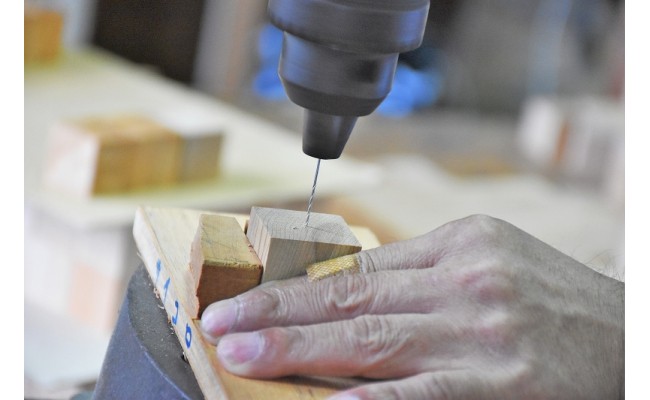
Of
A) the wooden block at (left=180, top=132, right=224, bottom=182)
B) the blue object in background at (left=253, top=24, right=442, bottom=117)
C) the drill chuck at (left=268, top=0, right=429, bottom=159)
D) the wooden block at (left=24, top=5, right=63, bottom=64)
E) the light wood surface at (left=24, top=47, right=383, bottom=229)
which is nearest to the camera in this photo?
the drill chuck at (left=268, top=0, right=429, bottom=159)

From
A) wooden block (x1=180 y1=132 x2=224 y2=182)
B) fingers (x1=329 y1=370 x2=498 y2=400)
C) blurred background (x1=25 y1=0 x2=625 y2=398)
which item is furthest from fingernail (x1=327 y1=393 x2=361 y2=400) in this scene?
wooden block (x1=180 y1=132 x2=224 y2=182)

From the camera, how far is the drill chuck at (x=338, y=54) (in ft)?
2.65

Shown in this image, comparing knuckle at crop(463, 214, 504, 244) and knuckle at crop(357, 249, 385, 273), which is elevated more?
knuckle at crop(463, 214, 504, 244)

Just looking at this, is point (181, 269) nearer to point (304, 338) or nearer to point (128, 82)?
point (304, 338)

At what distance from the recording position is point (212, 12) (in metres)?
4.13

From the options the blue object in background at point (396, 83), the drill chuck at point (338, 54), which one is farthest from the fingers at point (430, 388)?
the blue object in background at point (396, 83)

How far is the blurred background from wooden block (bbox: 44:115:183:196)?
4 centimetres

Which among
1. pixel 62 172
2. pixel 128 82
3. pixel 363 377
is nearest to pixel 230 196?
pixel 62 172

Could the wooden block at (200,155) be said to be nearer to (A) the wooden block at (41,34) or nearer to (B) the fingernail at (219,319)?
(A) the wooden block at (41,34)

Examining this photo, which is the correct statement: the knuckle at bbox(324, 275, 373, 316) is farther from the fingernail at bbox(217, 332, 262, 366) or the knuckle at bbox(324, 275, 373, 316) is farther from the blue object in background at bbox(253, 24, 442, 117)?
the blue object in background at bbox(253, 24, 442, 117)

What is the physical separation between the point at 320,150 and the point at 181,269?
197mm

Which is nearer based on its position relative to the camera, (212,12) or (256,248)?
(256,248)

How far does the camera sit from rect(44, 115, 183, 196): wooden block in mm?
2311

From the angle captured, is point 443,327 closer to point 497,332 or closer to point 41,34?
point 497,332
